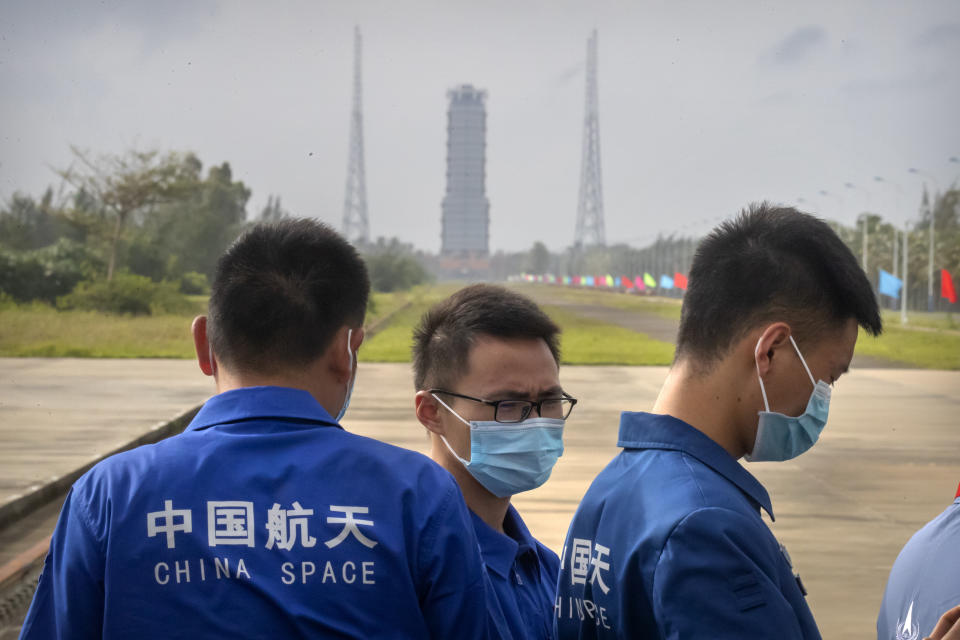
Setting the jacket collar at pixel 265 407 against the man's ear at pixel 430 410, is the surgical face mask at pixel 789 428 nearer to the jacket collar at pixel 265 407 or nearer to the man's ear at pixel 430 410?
the jacket collar at pixel 265 407

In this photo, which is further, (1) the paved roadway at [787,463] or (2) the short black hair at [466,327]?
(1) the paved roadway at [787,463]

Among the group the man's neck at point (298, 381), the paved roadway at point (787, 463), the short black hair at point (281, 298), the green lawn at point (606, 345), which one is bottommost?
the paved roadway at point (787, 463)

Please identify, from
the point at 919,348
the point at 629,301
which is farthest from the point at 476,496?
the point at 629,301

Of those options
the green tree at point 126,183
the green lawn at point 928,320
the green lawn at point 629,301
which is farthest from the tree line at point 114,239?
the green lawn at point 928,320

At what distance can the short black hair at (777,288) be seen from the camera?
161 cm

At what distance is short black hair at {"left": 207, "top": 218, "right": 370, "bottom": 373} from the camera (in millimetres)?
1751

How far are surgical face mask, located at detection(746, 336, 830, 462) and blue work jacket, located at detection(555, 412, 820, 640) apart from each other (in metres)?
0.15

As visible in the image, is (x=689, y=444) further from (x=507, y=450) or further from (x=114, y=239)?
(x=114, y=239)

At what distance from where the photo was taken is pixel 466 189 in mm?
87812

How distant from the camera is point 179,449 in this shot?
1.59 m

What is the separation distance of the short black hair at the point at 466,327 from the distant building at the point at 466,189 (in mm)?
74085

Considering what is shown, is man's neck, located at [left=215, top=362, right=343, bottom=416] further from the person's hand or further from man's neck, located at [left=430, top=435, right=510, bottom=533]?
the person's hand

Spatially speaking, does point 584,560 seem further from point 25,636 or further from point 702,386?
point 25,636

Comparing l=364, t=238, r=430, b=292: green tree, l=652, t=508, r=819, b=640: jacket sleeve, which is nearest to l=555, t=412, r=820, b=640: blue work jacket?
l=652, t=508, r=819, b=640: jacket sleeve
